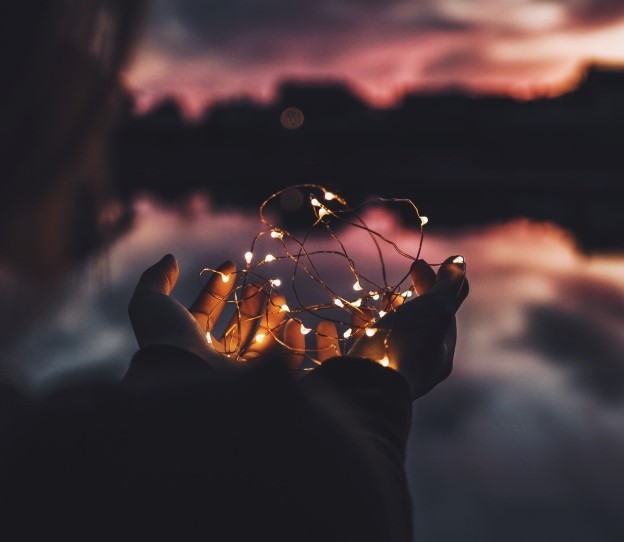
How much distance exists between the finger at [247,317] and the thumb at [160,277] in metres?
0.19

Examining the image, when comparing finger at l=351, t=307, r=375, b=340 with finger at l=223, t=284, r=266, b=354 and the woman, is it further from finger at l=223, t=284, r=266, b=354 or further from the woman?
the woman

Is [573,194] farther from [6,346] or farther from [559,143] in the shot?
[6,346]

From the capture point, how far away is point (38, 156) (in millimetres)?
288

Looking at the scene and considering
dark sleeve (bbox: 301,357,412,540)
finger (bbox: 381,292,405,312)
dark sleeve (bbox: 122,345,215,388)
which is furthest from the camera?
finger (bbox: 381,292,405,312)

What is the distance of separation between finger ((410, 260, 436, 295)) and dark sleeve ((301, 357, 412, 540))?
39 centimetres

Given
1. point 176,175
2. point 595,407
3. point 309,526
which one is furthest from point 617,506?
point 176,175

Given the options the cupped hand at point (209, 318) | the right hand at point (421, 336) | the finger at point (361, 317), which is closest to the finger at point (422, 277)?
the right hand at point (421, 336)

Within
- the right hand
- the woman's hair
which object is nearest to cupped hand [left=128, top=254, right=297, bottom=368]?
the right hand

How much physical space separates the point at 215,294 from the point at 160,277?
0.49ft

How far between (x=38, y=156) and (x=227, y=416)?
25 centimetres

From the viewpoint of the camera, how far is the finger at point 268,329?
1.18m

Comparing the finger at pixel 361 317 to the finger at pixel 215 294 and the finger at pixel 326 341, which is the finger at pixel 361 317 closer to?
the finger at pixel 326 341

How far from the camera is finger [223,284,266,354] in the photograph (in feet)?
4.10

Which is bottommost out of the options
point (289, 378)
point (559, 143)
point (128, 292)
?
point (289, 378)
